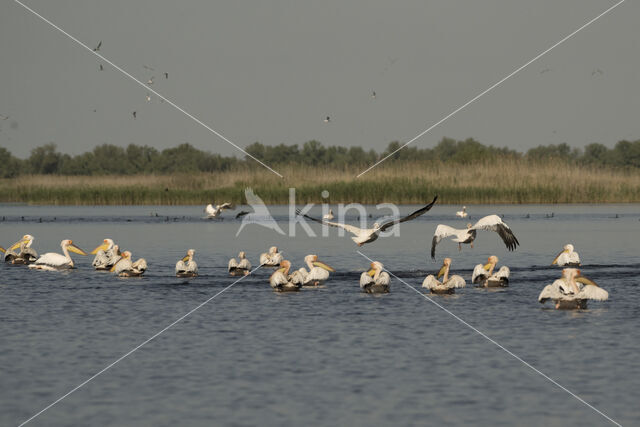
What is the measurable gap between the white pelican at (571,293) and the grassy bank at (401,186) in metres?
30.5

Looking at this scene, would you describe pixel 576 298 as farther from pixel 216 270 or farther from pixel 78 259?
pixel 78 259

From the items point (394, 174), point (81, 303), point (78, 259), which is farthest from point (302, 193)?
point (81, 303)

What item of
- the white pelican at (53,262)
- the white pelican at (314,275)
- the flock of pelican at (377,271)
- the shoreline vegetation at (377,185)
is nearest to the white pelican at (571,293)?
the flock of pelican at (377,271)

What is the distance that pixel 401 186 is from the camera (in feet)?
151

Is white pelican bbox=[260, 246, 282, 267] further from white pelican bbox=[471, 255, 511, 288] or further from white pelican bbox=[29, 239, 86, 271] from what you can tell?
white pelican bbox=[471, 255, 511, 288]

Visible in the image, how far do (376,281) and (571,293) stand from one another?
3.47m

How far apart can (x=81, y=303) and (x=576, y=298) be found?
8.03 metres

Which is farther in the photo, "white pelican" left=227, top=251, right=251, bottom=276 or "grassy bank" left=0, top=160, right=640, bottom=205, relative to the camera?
"grassy bank" left=0, top=160, right=640, bottom=205

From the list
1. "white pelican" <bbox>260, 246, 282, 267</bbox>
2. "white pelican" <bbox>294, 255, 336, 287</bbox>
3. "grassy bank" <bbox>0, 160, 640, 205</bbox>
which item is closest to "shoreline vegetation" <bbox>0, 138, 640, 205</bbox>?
"grassy bank" <bbox>0, 160, 640, 205</bbox>

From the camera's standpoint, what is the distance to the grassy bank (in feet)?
152

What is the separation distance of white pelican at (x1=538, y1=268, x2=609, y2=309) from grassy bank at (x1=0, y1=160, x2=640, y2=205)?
30480 millimetres

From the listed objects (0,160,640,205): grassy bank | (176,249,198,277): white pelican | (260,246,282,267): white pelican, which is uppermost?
Answer: (0,160,640,205): grassy bank

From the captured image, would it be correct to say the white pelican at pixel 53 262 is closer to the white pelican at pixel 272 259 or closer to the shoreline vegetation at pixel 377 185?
the white pelican at pixel 272 259

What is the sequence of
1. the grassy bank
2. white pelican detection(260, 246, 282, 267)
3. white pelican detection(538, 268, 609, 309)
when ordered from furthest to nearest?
the grassy bank → white pelican detection(260, 246, 282, 267) → white pelican detection(538, 268, 609, 309)
